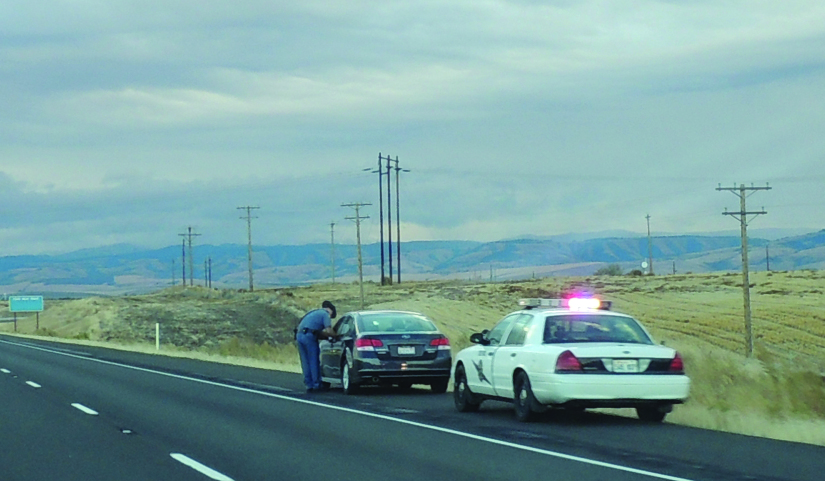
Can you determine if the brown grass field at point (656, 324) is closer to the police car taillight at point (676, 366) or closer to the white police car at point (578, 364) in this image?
the police car taillight at point (676, 366)

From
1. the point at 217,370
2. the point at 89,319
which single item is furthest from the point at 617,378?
the point at 89,319

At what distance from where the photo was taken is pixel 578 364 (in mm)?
15664

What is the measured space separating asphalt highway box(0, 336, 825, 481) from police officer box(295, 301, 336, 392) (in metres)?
0.77

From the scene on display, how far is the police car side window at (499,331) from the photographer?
59.2ft

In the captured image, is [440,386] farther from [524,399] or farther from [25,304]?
[25,304]

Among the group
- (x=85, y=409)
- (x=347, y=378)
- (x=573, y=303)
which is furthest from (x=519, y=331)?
(x=85, y=409)

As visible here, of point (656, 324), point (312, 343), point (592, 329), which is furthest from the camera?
point (656, 324)

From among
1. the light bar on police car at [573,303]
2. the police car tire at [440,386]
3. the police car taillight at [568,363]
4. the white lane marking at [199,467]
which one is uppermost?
the light bar on police car at [573,303]

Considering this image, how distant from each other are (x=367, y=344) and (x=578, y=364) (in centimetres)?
745

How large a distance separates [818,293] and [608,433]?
67.8m

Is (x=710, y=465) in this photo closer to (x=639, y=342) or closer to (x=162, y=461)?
(x=639, y=342)

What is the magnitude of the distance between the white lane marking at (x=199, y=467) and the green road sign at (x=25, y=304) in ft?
358

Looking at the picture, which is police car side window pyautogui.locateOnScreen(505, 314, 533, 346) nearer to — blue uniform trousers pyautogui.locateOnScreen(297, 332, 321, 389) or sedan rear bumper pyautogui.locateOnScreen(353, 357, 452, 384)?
sedan rear bumper pyautogui.locateOnScreen(353, 357, 452, 384)

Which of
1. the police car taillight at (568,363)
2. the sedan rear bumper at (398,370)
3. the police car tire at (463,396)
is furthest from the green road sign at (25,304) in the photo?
the police car taillight at (568,363)
